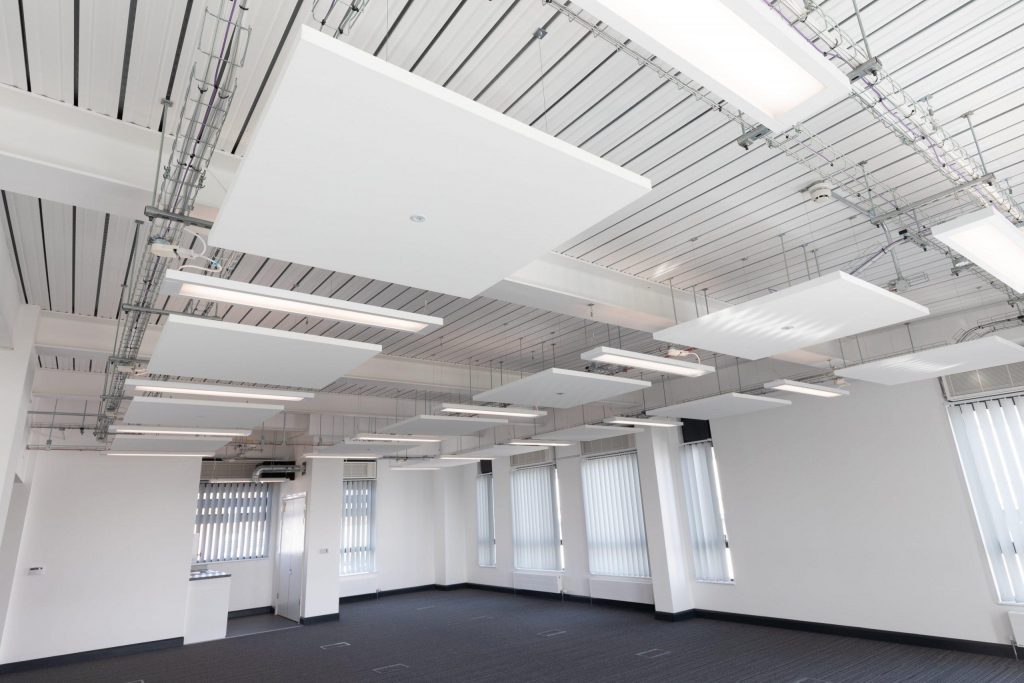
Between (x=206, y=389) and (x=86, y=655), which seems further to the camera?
(x=86, y=655)

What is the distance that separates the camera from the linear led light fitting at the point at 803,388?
7.49 metres

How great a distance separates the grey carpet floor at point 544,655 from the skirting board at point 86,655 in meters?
0.22

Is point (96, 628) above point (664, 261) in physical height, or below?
below

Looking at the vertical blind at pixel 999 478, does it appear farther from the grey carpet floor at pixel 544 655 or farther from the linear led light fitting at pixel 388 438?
the linear led light fitting at pixel 388 438

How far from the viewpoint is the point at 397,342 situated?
8.12m

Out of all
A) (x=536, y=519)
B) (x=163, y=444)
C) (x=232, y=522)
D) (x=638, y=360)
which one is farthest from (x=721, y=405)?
(x=232, y=522)

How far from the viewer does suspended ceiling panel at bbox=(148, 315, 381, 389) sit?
4367 millimetres

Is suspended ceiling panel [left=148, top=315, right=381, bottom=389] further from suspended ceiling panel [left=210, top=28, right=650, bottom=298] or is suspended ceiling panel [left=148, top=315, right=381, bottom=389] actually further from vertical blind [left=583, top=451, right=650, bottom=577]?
vertical blind [left=583, top=451, right=650, bottom=577]

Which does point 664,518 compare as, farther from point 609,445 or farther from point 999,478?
point 999,478

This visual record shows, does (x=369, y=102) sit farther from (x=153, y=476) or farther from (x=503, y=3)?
(x=153, y=476)

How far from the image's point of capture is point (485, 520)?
53.2 ft

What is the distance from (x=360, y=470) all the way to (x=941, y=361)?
13.7 metres

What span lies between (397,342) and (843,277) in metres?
5.75

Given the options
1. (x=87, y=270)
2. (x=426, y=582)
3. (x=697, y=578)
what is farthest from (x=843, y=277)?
(x=426, y=582)
